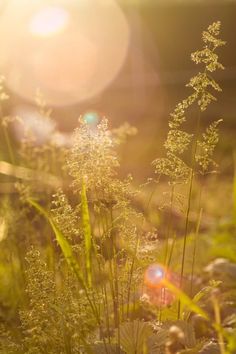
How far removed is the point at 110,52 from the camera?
11.1 metres

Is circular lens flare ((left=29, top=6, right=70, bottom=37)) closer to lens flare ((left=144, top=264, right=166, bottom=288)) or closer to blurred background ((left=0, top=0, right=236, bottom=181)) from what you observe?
blurred background ((left=0, top=0, right=236, bottom=181))

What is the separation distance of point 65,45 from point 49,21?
0.60 metres

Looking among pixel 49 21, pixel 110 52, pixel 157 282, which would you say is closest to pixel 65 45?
pixel 49 21

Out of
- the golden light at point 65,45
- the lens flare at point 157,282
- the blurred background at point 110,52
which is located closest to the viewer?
the lens flare at point 157,282

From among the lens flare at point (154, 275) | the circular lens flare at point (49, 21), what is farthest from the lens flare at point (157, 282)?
the circular lens flare at point (49, 21)

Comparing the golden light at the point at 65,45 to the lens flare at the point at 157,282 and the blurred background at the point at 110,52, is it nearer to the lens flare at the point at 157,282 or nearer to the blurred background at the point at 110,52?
the blurred background at the point at 110,52

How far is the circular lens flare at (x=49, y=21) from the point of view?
1035 centimetres

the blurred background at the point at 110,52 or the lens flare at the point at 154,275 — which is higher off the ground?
the blurred background at the point at 110,52

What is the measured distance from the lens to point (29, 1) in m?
10.7

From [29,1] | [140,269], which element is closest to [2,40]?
[29,1]

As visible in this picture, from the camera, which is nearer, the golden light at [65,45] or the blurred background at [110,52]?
the blurred background at [110,52]

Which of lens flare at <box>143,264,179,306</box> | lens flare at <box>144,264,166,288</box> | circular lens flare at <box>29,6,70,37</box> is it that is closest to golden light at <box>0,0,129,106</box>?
circular lens flare at <box>29,6,70,37</box>

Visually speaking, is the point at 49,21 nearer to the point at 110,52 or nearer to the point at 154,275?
the point at 110,52

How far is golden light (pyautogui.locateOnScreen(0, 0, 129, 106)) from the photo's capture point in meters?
10.3
